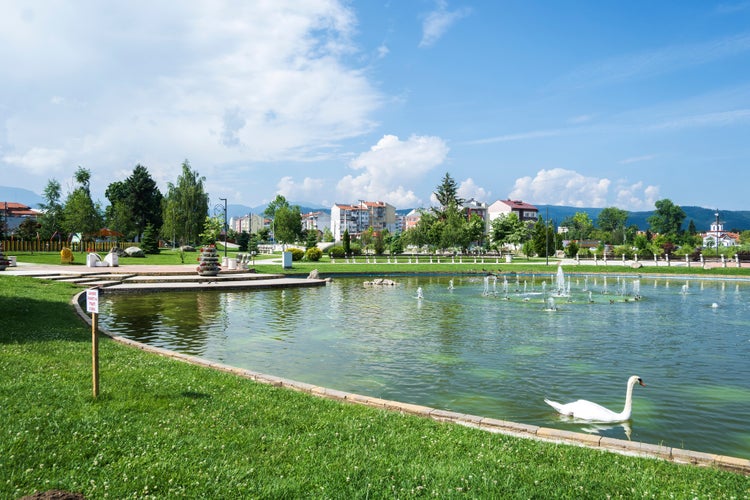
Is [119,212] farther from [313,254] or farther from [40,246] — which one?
[313,254]

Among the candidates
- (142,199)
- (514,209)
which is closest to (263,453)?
(142,199)

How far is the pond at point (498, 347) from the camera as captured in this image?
9.25 m

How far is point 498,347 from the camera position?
14.8 metres

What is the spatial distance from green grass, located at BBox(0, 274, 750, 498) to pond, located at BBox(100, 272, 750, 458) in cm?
253

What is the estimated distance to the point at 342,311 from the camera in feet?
72.4

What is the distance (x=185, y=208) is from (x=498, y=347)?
231 feet

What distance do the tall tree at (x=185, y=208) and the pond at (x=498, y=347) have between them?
172 ft

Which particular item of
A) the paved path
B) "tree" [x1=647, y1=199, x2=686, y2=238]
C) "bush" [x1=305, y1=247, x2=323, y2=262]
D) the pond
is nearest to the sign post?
the pond

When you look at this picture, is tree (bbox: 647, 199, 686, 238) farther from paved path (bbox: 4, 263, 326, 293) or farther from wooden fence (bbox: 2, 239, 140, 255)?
paved path (bbox: 4, 263, 326, 293)

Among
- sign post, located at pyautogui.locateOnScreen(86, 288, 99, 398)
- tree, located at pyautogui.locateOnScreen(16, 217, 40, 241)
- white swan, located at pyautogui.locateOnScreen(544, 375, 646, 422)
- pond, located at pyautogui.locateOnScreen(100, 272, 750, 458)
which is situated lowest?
pond, located at pyautogui.locateOnScreen(100, 272, 750, 458)

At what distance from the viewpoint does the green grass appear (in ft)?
16.3

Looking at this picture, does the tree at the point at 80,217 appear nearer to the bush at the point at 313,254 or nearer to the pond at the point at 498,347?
the bush at the point at 313,254

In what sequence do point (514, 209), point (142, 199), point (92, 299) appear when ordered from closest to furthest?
point (92, 299) < point (142, 199) < point (514, 209)

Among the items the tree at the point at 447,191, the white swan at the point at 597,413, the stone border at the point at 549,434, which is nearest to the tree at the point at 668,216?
the tree at the point at 447,191
